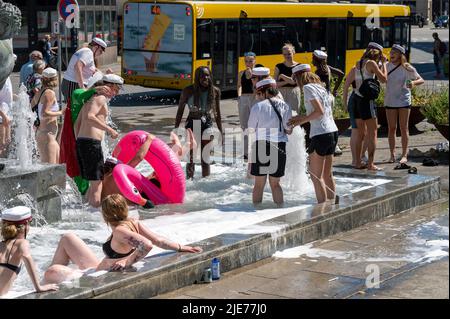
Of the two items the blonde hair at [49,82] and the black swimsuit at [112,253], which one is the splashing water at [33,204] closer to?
the black swimsuit at [112,253]

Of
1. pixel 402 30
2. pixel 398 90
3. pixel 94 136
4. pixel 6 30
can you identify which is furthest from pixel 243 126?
pixel 402 30

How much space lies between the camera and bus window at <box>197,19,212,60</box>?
26.5 m

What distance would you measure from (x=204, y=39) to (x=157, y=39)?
4.86 ft

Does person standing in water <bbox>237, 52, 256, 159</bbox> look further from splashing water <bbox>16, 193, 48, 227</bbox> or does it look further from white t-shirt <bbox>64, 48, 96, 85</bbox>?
splashing water <bbox>16, 193, 48, 227</bbox>

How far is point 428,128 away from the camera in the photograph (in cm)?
1953

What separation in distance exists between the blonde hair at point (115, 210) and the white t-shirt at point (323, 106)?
3405 mm

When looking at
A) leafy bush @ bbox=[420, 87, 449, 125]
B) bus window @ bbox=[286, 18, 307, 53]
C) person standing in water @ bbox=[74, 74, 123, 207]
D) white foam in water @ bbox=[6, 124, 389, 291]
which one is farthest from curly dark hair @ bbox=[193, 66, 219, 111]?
bus window @ bbox=[286, 18, 307, 53]

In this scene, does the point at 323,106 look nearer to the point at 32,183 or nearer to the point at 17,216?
the point at 32,183

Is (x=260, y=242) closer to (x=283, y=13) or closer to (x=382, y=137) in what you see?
(x=382, y=137)

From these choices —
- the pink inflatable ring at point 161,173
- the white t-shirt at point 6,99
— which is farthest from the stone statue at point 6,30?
the white t-shirt at point 6,99

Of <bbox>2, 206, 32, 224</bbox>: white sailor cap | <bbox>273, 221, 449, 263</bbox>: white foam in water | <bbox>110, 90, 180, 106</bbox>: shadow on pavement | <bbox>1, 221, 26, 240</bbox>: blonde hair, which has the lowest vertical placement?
<bbox>110, 90, 180, 106</bbox>: shadow on pavement

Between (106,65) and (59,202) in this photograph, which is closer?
(59,202)
